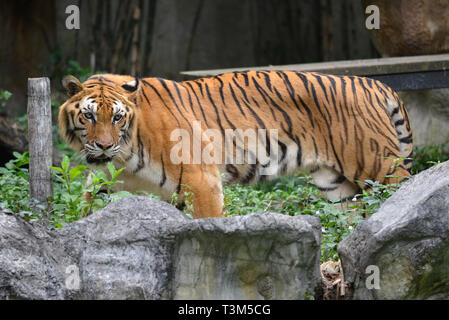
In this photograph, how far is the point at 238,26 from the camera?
11609 mm

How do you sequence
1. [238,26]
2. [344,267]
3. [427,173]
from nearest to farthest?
[344,267] < [427,173] < [238,26]

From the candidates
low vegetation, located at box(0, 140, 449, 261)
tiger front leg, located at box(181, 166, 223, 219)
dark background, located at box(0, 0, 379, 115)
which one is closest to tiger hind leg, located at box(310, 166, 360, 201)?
low vegetation, located at box(0, 140, 449, 261)

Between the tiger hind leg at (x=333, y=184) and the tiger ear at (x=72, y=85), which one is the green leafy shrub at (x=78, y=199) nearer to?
the tiger ear at (x=72, y=85)

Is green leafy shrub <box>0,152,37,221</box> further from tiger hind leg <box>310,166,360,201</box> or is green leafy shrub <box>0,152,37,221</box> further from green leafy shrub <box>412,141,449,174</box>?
green leafy shrub <box>412,141,449,174</box>

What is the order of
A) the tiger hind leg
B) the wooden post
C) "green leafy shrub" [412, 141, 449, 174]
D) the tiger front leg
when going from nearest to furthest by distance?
the wooden post → the tiger front leg → the tiger hind leg → "green leafy shrub" [412, 141, 449, 174]

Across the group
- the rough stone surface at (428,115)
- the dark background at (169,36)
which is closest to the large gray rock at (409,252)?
the rough stone surface at (428,115)

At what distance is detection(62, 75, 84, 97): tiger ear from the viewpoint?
4.38m

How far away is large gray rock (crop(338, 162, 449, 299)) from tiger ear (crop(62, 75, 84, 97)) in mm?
2212

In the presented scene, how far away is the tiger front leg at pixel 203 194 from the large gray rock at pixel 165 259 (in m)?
1.15

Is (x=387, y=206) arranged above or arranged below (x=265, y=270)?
above

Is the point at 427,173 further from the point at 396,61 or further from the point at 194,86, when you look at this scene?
the point at 396,61
